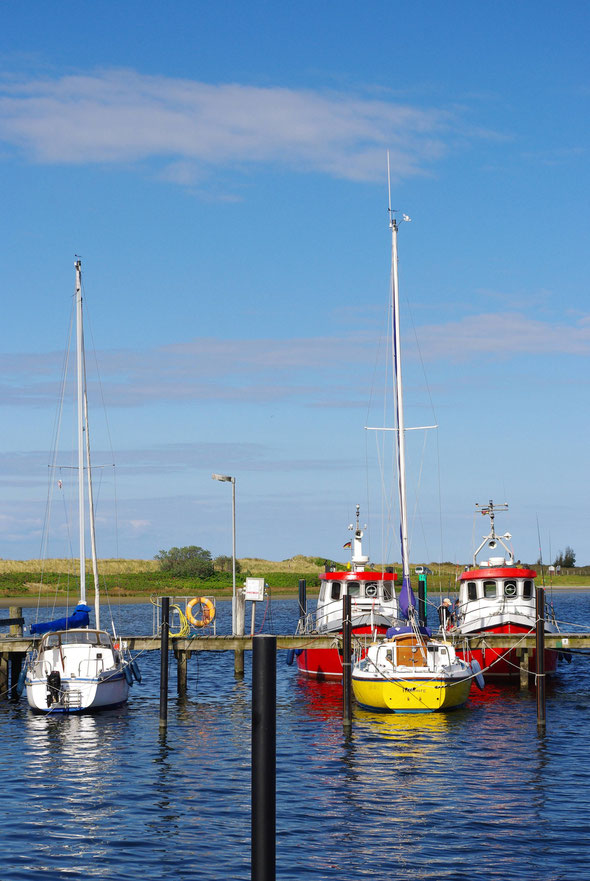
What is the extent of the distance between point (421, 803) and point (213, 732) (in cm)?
1024

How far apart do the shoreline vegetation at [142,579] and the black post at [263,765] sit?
8536 centimetres

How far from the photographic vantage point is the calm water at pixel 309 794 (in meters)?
17.8

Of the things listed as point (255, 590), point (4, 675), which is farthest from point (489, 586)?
point (4, 675)

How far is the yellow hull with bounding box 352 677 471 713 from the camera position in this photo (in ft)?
102

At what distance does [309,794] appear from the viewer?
888 inches

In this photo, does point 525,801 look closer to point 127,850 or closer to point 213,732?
point 127,850

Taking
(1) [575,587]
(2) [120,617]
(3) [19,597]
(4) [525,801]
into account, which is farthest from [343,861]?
(1) [575,587]

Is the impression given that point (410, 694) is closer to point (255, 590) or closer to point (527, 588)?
point (255, 590)

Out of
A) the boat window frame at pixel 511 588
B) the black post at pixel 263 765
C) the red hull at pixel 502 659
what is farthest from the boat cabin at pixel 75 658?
the black post at pixel 263 765

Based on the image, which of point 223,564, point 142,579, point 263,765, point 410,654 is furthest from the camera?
point 223,564

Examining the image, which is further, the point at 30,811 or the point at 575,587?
the point at 575,587

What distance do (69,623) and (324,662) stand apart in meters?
10.6

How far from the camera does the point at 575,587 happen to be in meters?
138

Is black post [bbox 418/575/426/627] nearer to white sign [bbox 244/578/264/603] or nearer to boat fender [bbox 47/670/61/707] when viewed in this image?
white sign [bbox 244/578/264/603]
